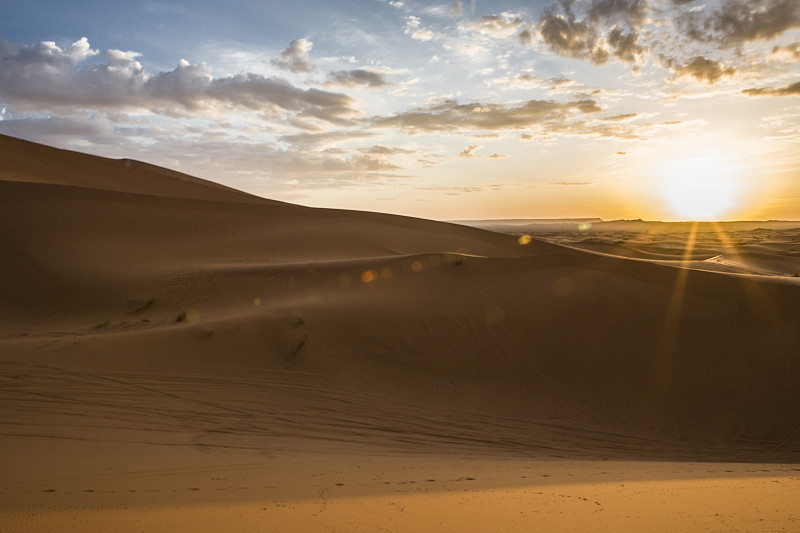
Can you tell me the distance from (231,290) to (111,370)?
206 inches

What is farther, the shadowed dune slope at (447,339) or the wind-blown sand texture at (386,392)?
the shadowed dune slope at (447,339)

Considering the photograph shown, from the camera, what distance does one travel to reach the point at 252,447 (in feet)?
17.1

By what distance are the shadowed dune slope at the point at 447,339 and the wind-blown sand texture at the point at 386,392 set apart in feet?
0.16

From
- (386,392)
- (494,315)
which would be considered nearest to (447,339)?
(494,315)

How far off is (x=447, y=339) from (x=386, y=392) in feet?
7.11

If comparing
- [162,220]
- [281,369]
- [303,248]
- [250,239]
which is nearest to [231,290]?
[281,369]

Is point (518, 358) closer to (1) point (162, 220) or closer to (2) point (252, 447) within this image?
(2) point (252, 447)

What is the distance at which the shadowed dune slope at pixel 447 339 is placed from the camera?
23.5 feet

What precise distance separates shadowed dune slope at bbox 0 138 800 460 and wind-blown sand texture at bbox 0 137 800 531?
5 centimetres

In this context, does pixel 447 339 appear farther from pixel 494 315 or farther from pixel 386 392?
pixel 386 392

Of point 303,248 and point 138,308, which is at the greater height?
point 303,248

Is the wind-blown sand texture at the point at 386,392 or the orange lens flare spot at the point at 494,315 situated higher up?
the orange lens flare spot at the point at 494,315

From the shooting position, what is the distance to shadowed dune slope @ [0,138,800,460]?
7.18m

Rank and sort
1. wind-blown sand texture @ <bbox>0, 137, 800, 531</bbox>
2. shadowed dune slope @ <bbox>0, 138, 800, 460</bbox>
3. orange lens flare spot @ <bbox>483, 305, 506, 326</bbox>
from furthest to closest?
orange lens flare spot @ <bbox>483, 305, 506, 326</bbox>
shadowed dune slope @ <bbox>0, 138, 800, 460</bbox>
wind-blown sand texture @ <bbox>0, 137, 800, 531</bbox>
